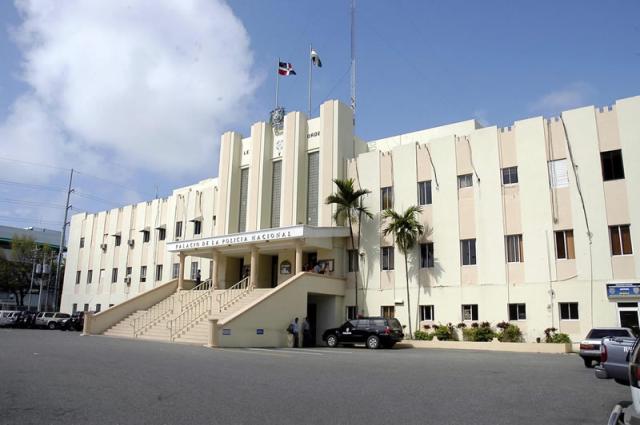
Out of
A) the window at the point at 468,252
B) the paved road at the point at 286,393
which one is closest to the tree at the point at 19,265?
the window at the point at 468,252

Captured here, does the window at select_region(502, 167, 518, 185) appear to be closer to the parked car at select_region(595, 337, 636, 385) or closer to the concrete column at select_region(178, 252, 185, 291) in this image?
the parked car at select_region(595, 337, 636, 385)

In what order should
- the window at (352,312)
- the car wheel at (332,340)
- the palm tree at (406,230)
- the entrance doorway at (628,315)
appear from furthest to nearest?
the window at (352,312) → the palm tree at (406,230) → the car wheel at (332,340) → the entrance doorway at (628,315)

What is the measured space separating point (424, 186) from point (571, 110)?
8.42 meters

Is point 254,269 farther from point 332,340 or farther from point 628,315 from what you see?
point 628,315

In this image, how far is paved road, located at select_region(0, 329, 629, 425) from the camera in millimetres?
7590

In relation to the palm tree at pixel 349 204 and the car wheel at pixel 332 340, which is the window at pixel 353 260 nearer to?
the palm tree at pixel 349 204

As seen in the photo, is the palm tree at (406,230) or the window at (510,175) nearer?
the window at (510,175)

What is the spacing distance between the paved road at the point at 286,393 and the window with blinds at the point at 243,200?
2300cm

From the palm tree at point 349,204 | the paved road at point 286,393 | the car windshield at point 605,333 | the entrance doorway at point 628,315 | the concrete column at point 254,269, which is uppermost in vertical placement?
the palm tree at point 349,204

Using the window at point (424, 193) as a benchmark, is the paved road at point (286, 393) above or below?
below

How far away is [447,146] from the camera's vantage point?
29.4m

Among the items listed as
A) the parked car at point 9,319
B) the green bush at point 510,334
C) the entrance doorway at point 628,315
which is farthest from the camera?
the parked car at point 9,319

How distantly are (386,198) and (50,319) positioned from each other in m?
29.2

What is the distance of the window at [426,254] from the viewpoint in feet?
95.4
